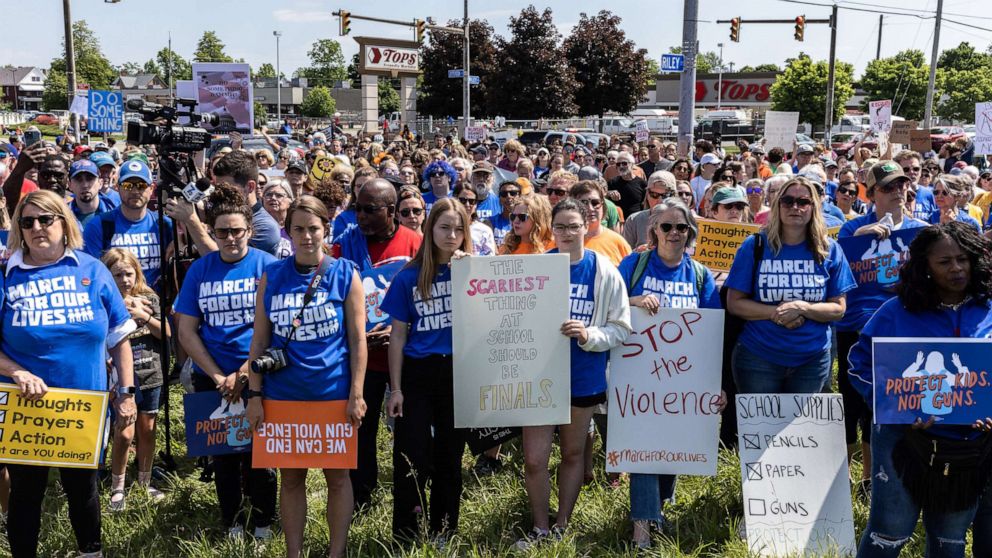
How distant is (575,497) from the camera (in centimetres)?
447

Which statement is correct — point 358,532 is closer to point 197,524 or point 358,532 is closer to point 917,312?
point 197,524

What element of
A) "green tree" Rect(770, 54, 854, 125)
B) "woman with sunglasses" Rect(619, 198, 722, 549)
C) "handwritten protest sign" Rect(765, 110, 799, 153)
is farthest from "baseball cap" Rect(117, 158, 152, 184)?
"green tree" Rect(770, 54, 854, 125)

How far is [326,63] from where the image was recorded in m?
120

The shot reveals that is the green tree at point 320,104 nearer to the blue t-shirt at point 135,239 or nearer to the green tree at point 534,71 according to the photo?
the green tree at point 534,71

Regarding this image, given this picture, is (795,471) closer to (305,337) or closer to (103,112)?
(305,337)

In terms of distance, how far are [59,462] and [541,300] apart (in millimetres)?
2390

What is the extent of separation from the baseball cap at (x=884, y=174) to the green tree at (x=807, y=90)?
1816 inches

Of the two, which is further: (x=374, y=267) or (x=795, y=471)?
(x=374, y=267)

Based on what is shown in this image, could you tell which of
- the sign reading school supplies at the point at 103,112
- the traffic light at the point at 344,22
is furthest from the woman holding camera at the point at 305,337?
the traffic light at the point at 344,22

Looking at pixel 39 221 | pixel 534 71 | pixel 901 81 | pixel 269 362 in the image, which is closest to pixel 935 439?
pixel 269 362

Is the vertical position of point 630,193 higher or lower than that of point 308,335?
higher

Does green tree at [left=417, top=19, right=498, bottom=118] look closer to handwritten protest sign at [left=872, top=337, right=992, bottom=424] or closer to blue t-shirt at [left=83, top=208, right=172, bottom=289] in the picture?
blue t-shirt at [left=83, top=208, right=172, bottom=289]

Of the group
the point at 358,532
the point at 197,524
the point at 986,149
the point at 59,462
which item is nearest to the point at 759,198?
the point at 358,532

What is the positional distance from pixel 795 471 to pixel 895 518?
92 centimetres
